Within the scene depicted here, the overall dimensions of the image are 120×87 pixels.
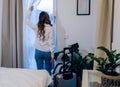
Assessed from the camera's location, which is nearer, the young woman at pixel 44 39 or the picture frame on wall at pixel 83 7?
the young woman at pixel 44 39

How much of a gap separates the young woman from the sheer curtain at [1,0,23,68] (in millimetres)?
298

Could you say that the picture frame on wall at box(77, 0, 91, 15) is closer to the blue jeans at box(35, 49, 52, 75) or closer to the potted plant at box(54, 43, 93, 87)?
Answer: the potted plant at box(54, 43, 93, 87)

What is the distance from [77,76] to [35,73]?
1324 mm

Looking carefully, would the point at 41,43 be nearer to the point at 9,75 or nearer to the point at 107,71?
the point at 9,75

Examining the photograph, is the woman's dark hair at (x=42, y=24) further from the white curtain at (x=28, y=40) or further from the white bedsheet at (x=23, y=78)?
the white bedsheet at (x=23, y=78)

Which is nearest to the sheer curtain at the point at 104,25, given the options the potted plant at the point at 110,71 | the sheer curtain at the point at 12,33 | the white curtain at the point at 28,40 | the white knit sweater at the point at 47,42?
the potted plant at the point at 110,71

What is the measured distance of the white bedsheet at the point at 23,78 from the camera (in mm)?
2269

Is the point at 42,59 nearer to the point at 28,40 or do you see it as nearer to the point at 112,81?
the point at 28,40

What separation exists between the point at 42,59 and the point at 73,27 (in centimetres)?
98

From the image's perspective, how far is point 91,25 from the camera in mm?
4184

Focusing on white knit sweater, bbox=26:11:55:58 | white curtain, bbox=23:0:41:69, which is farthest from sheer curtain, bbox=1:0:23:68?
white knit sweater, bbox=26:11:55:58

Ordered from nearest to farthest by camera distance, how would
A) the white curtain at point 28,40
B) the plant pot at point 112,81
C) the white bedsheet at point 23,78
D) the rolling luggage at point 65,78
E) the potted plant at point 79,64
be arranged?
1. the plant pot at point 112,81
2. the white bedsheet at point 23,78
3. the rolling luggage at point 65,78
4. the potted plant at point 79,64
5. the white curtain at point 28,40

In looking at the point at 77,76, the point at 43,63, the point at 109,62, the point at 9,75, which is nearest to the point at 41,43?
the point at 43,63

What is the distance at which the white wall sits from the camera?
416 cm
